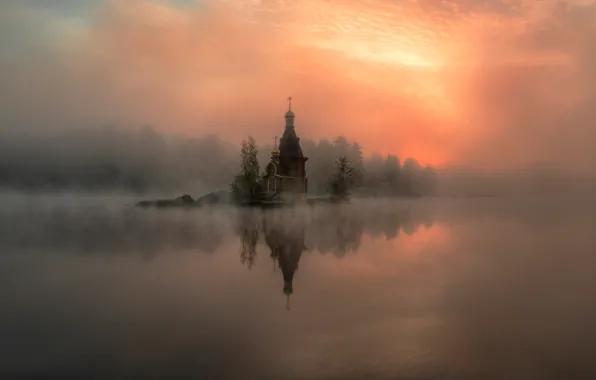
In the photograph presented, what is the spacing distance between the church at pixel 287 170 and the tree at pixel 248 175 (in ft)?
3.64

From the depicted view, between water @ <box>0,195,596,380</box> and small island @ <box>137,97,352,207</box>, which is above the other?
small island @ <box>137,97,352,207</box>

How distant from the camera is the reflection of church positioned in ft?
45.4

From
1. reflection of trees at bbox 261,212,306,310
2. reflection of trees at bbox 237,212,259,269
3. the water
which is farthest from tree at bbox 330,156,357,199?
the water

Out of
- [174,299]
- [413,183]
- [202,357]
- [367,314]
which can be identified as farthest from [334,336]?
[413,183]

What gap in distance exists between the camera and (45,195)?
44.8 meters

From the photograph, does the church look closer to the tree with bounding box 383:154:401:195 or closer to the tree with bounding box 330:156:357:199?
the tree with bounding box 330:156:357:199

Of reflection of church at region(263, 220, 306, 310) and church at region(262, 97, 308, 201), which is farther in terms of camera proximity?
church at region(262, 97, 308, 201)

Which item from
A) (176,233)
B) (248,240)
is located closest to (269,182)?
(176,233)

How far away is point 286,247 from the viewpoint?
18.3 m

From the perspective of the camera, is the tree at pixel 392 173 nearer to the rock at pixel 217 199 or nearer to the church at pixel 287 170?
the church at pixel 287 170

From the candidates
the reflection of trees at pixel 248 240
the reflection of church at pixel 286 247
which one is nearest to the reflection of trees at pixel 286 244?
the reflection of church at pixel 286 247

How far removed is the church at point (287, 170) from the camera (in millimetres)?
39531

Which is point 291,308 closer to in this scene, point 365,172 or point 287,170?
point 287,170

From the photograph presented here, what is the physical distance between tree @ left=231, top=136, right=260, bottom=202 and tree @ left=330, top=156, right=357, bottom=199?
1064 centimetres
